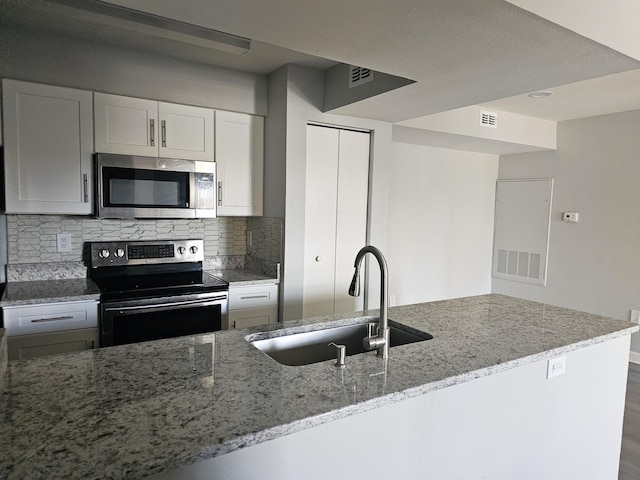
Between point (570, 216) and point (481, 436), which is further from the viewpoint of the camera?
point (570, 216)

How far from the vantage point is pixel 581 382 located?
184cm

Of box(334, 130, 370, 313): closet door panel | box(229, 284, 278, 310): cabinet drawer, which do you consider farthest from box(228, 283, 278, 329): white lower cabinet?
box(334, 130, 370, 313): closet door panel

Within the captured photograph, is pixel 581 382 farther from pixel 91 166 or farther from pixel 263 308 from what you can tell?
pixel 91 166

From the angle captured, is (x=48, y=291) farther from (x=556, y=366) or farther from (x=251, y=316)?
(x=556, y=366)

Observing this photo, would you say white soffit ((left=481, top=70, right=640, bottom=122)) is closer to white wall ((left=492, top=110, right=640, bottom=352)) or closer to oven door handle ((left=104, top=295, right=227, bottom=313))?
white wall ((left=492, top=110, right=640, bottom=352))

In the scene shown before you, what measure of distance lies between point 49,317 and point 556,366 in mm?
2589

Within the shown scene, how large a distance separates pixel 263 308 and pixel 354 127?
5.15 ft

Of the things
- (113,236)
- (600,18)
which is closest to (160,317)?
(113,236)

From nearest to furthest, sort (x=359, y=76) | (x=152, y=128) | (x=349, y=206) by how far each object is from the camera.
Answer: (x=359, y=76) → (x=152, y=128) → (x=349, y=206)

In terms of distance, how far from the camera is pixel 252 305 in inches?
120

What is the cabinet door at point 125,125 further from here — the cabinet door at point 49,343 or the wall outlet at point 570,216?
the wall outlet at point 570,216

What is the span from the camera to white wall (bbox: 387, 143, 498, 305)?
4520 mm

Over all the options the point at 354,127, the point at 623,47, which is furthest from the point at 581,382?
the point at 354,127

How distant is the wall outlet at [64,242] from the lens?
288cm
